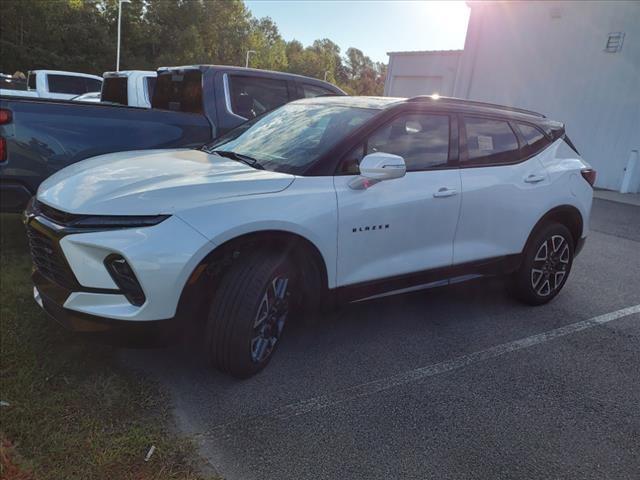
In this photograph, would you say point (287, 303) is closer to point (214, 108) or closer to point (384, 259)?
point (384, 259)

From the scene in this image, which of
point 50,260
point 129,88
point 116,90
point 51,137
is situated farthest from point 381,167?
point 116,90

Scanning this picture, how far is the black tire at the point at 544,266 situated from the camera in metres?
4.50

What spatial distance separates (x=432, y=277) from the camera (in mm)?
3867

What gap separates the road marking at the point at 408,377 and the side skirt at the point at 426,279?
1.80 ft

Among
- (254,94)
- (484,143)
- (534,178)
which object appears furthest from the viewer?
(254,94)

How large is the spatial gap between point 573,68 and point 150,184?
50.1 feet

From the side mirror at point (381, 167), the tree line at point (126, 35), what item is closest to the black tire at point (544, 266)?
the side mirror at point (381, 167)

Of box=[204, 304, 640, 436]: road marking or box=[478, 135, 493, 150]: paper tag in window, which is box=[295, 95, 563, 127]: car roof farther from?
box=[204, 304, 640, 436]: road marking

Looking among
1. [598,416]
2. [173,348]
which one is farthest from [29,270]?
[598,416]

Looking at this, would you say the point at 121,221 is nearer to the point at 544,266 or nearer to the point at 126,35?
the point at 544,266

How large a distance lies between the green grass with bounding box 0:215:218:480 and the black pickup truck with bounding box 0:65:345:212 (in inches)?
51.4

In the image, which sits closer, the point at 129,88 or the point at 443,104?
the point at 443,104

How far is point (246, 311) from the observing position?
290 centimetres

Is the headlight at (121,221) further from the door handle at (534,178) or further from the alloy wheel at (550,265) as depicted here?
the alloy wheel at (550,265)
